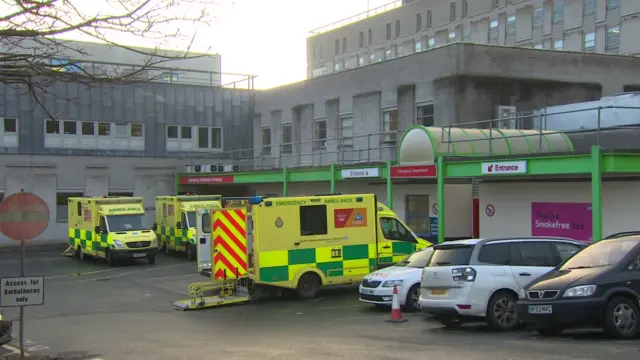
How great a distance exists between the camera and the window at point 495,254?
12.0m

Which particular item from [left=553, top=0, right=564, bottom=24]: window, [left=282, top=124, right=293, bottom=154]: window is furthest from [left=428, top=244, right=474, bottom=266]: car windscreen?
[left=553, top=0, right=564, bottom=24]: window

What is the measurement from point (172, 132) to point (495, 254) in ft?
109

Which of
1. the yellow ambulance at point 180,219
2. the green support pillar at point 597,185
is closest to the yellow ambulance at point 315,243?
the green support pillar at point 597,185

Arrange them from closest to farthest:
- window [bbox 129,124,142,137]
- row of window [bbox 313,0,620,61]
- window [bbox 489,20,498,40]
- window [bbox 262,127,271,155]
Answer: window [bbox 129,124,142,137], window [bbox 262,127,271,155], row of window [bbox 313,0,620,61], window [bbox 489,20,498,40]

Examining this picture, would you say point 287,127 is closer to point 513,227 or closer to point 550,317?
point 513,227

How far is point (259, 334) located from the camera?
12.5 meters

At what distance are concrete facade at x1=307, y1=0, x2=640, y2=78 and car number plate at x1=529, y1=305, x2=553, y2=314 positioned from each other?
52.4 metres

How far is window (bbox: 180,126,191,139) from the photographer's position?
4309 centimetres

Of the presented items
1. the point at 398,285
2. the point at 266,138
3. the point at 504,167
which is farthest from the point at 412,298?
the point at 266,138

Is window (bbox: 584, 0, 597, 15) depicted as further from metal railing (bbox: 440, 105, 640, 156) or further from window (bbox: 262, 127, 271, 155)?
metal railing (bbox: 440, 105, 640, 156)

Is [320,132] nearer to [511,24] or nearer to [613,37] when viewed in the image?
[613,37]

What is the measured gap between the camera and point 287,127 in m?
39.2

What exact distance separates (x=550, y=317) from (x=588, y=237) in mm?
9854

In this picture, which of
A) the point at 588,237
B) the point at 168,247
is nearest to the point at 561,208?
the point at 588,237
